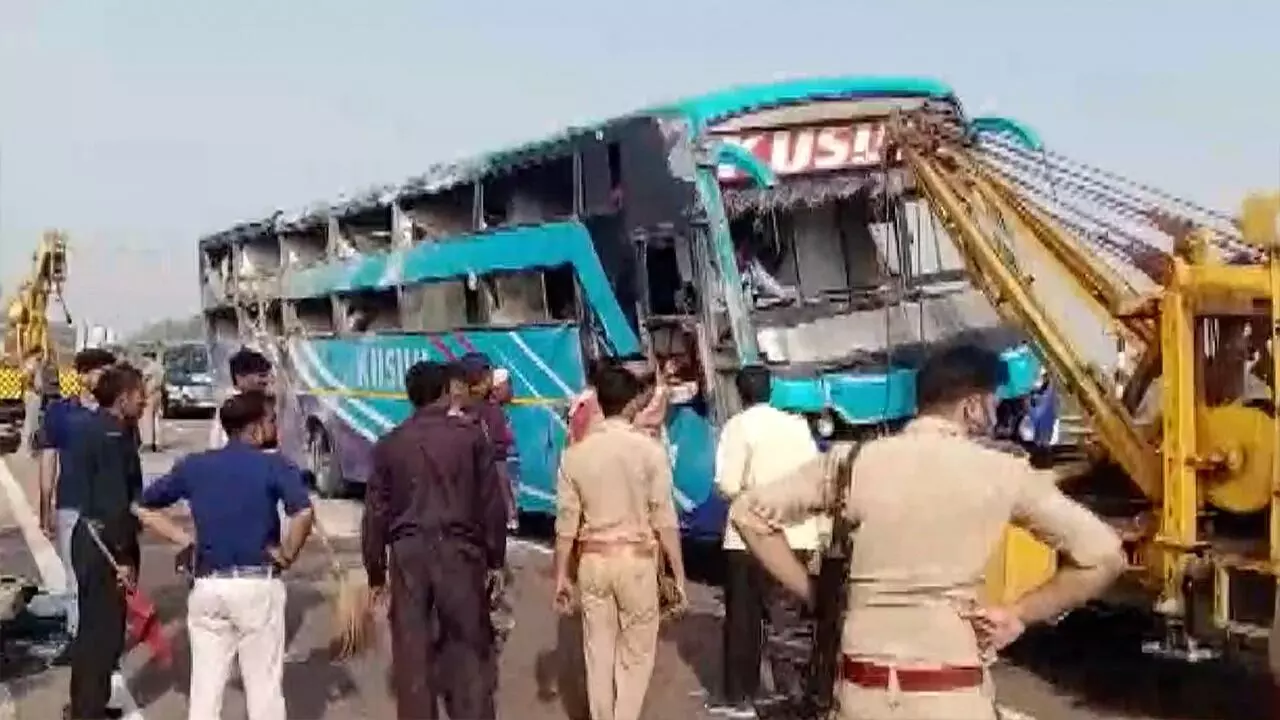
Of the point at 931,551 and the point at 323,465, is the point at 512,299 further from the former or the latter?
the point at 931,551

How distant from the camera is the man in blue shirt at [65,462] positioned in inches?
349

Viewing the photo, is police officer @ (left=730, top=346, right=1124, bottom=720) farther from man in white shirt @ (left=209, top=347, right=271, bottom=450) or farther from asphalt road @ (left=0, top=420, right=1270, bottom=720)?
asphalt road @ (left=0, top=420, right=1270, bottom=720)

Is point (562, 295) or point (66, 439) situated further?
point (562, 295)

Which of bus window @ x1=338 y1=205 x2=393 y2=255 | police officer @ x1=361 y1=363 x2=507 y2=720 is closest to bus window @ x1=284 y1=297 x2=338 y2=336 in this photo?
bus window @ x1=338 y1=205 x2=393 y2=255

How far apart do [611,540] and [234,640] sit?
64.9 inches

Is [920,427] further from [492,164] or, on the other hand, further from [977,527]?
[492,164]

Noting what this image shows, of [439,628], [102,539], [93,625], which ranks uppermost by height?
[102,539]

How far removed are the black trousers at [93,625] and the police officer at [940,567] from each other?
5283mm

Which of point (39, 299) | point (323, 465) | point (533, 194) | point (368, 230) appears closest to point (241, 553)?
point (533, 194)

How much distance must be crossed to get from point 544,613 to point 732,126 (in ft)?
12.4

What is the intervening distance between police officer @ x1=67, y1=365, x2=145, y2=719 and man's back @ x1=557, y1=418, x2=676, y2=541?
238 centimetres

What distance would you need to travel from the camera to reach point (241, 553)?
7.16 m

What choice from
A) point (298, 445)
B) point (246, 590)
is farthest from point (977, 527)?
point (298, 445)

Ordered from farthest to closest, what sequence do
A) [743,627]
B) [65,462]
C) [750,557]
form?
[743,627] < [750,557] < [65,462]
